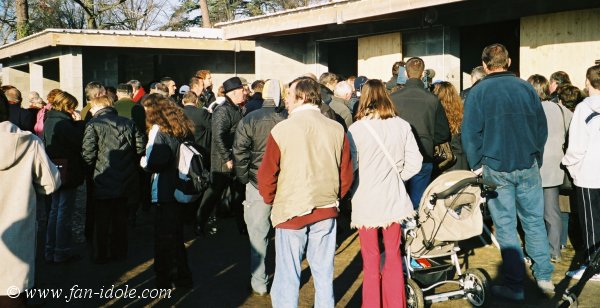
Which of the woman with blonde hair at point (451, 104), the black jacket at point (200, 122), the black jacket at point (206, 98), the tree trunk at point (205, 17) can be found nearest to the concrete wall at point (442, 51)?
the black jacket at point (206, 98)

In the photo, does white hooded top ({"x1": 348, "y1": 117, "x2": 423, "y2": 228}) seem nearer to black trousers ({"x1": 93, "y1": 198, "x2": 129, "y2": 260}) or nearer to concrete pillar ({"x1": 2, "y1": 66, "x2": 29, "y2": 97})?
black trousers ({"x1": 93, "y1": 198, "x2": 129, "y2": 260})

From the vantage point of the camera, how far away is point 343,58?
683 inches

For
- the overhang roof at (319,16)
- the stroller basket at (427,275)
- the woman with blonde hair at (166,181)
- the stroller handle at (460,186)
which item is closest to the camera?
the stroller handle at (460,186)

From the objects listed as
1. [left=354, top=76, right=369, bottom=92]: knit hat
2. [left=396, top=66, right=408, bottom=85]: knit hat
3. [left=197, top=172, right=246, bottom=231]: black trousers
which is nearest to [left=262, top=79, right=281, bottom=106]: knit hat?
[left=396, top=66, right=408, bottom=85]: knit hat

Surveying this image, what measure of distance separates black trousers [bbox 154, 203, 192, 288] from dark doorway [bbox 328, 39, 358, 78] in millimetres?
11185

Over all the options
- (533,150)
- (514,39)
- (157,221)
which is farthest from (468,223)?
(514,39)

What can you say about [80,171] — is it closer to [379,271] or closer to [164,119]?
[164,119]

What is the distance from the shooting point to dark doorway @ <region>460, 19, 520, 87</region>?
13219 mm

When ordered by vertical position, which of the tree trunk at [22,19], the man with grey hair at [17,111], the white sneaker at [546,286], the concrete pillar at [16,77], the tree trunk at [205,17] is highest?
the tree trunk at [205,17]

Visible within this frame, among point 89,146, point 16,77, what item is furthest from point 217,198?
point 16,77

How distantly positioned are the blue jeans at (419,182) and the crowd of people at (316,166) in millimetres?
15

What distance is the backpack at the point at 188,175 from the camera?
19.7 feet

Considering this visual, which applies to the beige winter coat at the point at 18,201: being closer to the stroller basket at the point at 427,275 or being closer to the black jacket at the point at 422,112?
the stroller basket at the point at 427,275

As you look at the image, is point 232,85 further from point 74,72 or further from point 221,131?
point 74,72
